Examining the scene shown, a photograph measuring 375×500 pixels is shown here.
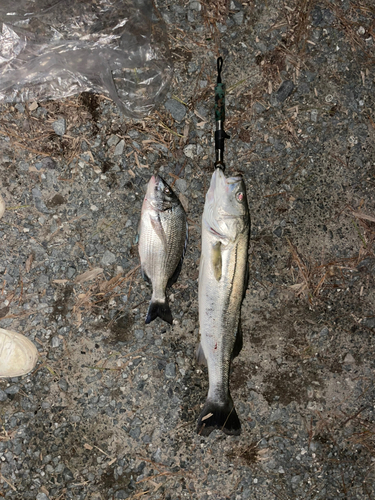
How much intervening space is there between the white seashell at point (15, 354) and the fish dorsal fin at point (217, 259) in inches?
85.6

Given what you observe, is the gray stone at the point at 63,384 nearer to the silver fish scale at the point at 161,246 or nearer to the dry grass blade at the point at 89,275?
the dry grass blade at the point at 89,275

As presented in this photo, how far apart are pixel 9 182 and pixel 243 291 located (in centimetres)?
282

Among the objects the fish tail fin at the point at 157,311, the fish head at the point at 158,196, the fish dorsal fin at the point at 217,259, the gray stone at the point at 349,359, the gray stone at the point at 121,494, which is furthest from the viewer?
the gray stone at the point at 349,359

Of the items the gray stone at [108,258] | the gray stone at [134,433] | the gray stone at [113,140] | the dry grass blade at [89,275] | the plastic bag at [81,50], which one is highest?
the plastic bag at [81,50]

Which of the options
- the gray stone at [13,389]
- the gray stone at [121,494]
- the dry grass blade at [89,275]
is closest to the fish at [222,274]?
the dry grass blade at [89,275]

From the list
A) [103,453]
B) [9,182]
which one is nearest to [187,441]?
[103,453]

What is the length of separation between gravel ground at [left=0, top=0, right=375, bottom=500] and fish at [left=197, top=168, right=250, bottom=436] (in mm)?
382

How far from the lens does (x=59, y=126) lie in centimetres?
398

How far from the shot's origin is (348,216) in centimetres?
422

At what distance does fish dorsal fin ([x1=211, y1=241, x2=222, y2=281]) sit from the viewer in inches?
141

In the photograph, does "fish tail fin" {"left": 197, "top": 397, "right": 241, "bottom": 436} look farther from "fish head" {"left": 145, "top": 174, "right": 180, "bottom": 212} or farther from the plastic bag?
the plastic bag

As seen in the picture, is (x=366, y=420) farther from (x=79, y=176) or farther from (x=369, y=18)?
(x=369, y=18)

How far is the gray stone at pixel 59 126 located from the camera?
3.98 metres

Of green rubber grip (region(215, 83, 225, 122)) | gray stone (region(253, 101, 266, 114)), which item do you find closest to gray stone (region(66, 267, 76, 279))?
green rubber grip (region(215, 83, 225, 122))
